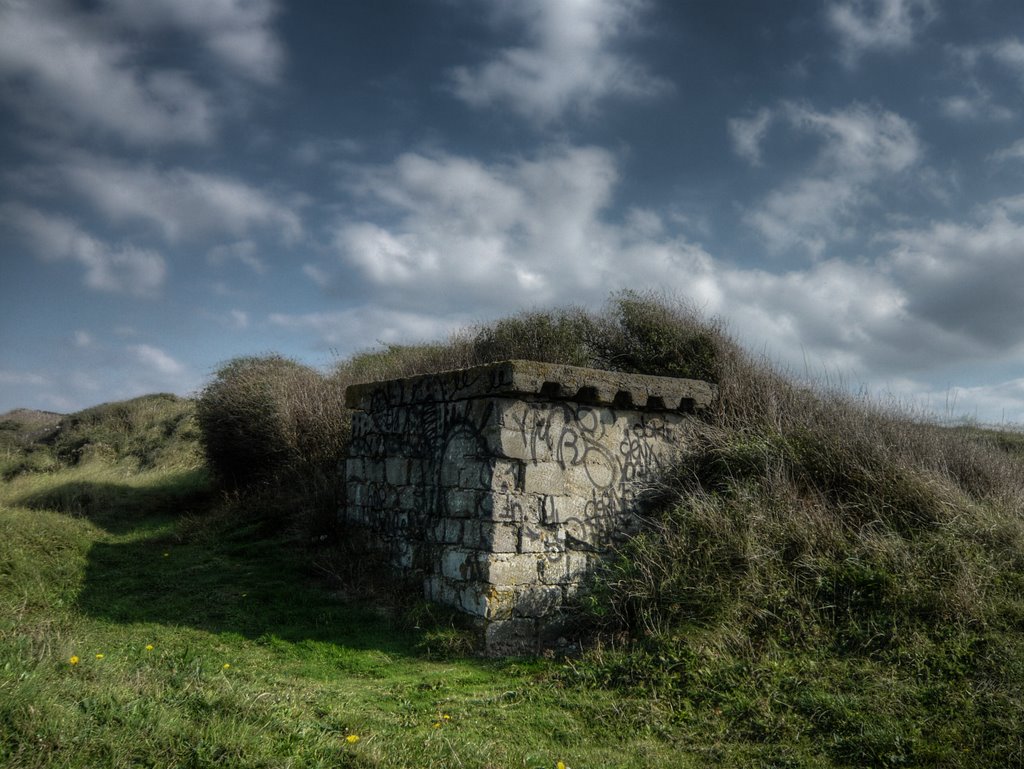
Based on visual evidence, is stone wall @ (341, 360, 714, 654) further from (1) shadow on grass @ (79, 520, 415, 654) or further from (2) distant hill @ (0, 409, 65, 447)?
(2) distant hill @ (0, 409, 65, 447)

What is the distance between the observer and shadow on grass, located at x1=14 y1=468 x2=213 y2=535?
42.4 feet

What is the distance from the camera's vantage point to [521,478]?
6.76 m

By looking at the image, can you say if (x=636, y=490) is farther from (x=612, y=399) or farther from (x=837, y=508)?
(x=837, y=508)

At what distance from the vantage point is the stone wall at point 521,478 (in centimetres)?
661

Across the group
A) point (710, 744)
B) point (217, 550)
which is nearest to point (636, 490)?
point (710, 744)

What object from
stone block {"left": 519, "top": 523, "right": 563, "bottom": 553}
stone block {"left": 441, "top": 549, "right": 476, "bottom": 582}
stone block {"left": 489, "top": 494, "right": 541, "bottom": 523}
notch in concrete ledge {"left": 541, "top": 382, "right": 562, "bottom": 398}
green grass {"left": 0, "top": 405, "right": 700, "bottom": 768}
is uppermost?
notch in concrete ledge {"left": 541, "top": 382, "right": 562, "bottom": 398}

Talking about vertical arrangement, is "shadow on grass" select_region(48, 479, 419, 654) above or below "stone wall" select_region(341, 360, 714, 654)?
below

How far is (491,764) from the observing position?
4137 mm

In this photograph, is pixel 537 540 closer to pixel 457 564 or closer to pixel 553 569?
pixel 553 569

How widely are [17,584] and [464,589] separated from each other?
4794 millimetres

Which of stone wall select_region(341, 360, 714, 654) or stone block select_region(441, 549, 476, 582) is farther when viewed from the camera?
stone block select_region(441, 549, 476, 582)

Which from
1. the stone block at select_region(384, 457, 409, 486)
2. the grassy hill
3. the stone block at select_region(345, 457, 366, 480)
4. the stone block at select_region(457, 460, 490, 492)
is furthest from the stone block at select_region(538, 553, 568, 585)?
the stone block at select_region(345, 457, 366, 480)

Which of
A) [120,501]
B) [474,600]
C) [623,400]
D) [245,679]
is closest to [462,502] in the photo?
[474,600]

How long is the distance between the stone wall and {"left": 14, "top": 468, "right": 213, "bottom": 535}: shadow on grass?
688 centimetres
